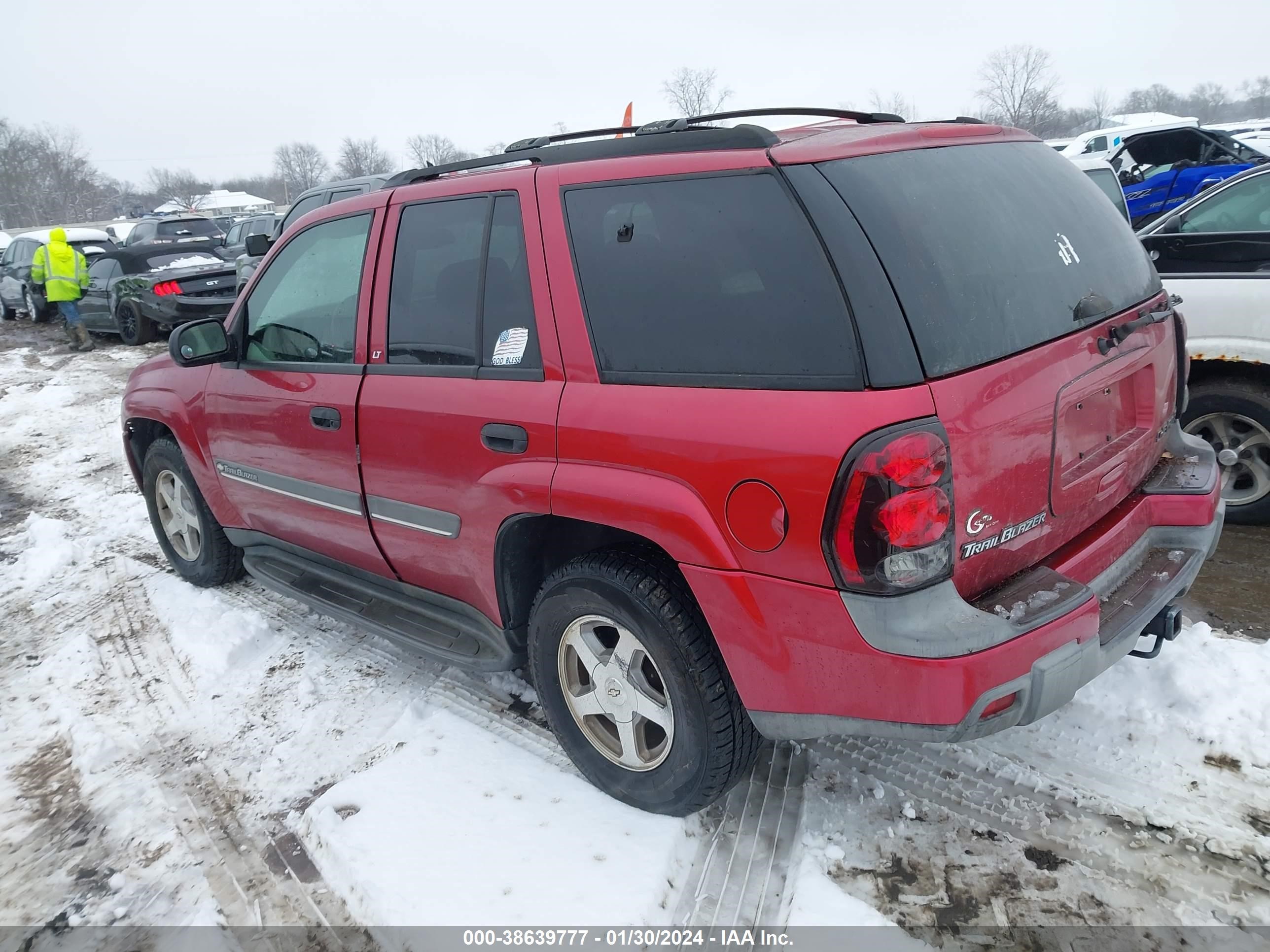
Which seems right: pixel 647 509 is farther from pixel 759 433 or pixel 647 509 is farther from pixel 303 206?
pixel 303 206

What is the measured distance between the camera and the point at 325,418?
326cm

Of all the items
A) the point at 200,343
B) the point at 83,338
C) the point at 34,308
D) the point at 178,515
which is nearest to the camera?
the point at 200,343

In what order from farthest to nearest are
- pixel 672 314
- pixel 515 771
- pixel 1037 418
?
pixel 515 771
pixel 672 314
pixel 1037 418

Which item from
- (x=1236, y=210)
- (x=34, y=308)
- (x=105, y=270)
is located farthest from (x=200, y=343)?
(x=34, y=308)

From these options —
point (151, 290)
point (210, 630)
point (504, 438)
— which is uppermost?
point (151, 290)

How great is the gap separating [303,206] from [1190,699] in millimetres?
11392

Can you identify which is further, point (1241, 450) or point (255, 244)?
point (255, 244)

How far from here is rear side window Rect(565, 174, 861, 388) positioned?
6.59ft

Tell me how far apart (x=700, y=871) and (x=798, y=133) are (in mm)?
2304

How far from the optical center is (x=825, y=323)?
1.98 metres

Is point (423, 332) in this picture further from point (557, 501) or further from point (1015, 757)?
point (1015, 757)

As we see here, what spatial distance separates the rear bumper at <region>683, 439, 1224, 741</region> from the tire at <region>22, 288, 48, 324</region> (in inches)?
738

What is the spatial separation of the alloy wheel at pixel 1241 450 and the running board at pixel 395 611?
378cm

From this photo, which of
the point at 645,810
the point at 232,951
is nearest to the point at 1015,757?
the point at 645,810
